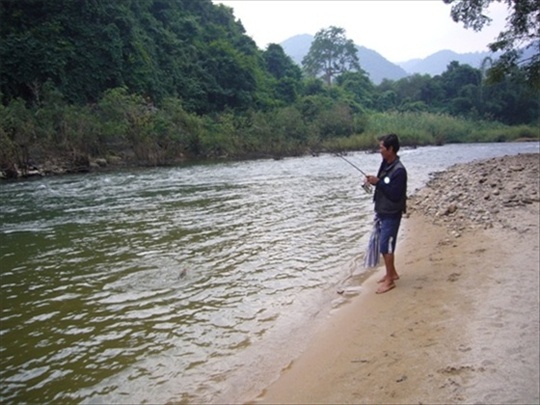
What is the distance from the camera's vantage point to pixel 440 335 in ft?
13.3

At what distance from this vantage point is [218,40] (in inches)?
2234

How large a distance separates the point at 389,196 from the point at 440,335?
79.2 inches

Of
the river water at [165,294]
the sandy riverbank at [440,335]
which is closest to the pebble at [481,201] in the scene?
the sandy riverbank at [440,335]

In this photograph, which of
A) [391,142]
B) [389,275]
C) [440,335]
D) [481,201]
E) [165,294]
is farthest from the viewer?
[481,201]

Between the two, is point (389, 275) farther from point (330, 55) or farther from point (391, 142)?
point (330, 55)

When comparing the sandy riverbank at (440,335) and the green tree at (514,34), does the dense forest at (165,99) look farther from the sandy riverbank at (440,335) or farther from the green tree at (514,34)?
the sandy riverbank at (440,335)

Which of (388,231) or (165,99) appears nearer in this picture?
(388,231)

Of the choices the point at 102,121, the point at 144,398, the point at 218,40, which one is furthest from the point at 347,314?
the point at 218,40

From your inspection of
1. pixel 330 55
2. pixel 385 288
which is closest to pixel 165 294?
pixel 385 288

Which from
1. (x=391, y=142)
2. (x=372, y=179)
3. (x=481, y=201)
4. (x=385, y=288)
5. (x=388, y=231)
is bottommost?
(x=385, y=288)

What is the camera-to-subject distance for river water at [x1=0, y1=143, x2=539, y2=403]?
4.12 metres

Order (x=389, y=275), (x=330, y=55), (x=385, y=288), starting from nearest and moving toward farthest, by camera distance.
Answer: (x=385, y=288) → (x=389, y=275) → (x=330, y=55)

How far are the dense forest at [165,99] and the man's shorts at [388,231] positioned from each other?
2041cm

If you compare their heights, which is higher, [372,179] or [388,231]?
[372,179]
